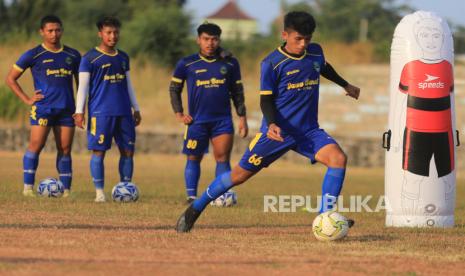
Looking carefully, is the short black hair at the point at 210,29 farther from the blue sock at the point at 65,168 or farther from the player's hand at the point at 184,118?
the blue sock at the point at 65,168

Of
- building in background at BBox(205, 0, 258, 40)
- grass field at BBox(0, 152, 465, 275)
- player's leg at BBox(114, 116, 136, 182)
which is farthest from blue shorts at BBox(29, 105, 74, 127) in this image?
building in background at BBox(205, 0, 258, 40)

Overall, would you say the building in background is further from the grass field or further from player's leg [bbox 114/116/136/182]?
the grass field

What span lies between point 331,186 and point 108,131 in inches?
217

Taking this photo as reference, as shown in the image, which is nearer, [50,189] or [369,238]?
[369,238]

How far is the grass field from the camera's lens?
9602 mm

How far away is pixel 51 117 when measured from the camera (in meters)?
17.0

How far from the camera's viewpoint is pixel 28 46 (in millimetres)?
41250

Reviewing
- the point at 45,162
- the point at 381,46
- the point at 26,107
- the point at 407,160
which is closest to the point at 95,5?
the point at 381,46

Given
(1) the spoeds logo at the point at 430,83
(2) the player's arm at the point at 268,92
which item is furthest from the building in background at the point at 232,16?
(2) the player's arm at the point at 268,92

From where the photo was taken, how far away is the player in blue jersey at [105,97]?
54.0 ft

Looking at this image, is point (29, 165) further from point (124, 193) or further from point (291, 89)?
point (291, 89)

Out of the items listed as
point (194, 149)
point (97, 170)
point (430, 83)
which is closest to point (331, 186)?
point (430, 83)

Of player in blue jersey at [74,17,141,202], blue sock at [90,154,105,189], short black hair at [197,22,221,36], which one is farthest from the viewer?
blue sock at [90,154,105,189]

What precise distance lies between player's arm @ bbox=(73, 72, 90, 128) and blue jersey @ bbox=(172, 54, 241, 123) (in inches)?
47.2
